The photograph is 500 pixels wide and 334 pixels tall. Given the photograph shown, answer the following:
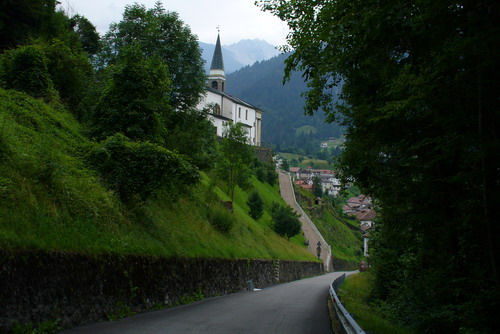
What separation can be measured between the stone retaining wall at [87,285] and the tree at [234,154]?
2259 centimetres

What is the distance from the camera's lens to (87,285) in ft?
36.0

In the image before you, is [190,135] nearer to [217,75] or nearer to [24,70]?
[24,70]

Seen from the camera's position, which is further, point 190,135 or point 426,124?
point 190,135

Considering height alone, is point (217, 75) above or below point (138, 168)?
above

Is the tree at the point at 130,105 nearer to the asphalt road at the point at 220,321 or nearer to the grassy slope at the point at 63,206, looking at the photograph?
the grassy slope at the point at 63,206

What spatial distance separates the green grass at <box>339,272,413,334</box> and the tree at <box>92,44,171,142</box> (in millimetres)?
10489

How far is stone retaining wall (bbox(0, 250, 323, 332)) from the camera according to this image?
8766mm

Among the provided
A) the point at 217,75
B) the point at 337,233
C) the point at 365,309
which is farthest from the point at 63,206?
the point at 217,75

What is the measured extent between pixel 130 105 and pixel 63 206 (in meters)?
8.29

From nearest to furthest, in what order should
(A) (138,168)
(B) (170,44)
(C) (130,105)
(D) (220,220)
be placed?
(A) (138,168) → (C) (130,105) → (D) (220,220) → (B) (170,44)

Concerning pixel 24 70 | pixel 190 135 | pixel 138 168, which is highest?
pixel 24 70

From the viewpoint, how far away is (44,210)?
11453mm

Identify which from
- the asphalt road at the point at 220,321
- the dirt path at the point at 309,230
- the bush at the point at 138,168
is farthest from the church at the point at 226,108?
the asphalt road at the point at 220,321

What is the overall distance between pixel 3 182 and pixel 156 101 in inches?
445
